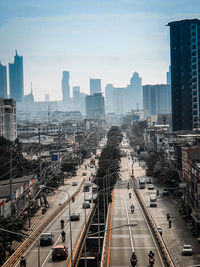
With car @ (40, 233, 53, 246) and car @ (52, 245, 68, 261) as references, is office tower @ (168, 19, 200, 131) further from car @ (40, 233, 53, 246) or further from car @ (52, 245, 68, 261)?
car @ (52, 245, 68, 261)

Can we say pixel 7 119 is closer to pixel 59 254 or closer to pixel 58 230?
pixel 58 230

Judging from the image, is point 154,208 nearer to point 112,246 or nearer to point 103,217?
point 103,217

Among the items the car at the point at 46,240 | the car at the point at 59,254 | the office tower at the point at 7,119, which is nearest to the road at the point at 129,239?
the car at the point at 59,254

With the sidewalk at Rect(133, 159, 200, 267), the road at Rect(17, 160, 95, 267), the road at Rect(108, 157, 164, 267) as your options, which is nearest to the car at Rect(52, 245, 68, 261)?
the road at Rect(17, 160, 95, 267)

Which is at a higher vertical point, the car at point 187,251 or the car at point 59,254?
the car at point 59,254

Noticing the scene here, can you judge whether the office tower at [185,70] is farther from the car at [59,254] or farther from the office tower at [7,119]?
the car at [59,254]

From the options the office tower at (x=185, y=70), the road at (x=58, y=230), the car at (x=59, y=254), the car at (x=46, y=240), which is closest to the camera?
the road at (x=58, y=230)

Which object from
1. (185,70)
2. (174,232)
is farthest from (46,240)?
(185,70)
